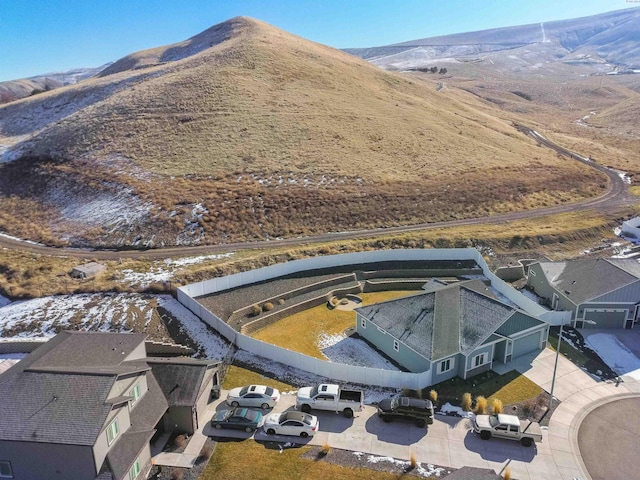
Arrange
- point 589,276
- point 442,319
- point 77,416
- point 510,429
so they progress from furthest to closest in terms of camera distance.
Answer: point 589,276
point 442,319
point 510,429
point 77,416

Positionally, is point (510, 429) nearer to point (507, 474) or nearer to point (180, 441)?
point (507, 474)

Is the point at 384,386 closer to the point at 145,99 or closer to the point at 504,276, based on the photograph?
the point at 504,276

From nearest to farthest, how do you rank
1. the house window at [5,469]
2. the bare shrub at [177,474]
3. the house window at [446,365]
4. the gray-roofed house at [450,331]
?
1. the house window at [5,469]
2. the bare shrub at [177,474]
3. the house window at [446,365]
4. the gray-roofed house at [450,331]

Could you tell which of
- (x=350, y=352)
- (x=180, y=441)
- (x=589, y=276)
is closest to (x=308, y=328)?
(x=350, y=352)

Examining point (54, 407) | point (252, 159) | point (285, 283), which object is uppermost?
point (252, 159)

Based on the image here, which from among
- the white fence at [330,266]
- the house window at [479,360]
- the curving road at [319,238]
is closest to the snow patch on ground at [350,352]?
the white fence at [330,266]

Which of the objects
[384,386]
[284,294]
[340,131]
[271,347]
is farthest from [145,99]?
[384,386]

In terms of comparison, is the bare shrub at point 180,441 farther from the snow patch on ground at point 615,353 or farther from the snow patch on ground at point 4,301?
the snow patch on ground at point 615,353
